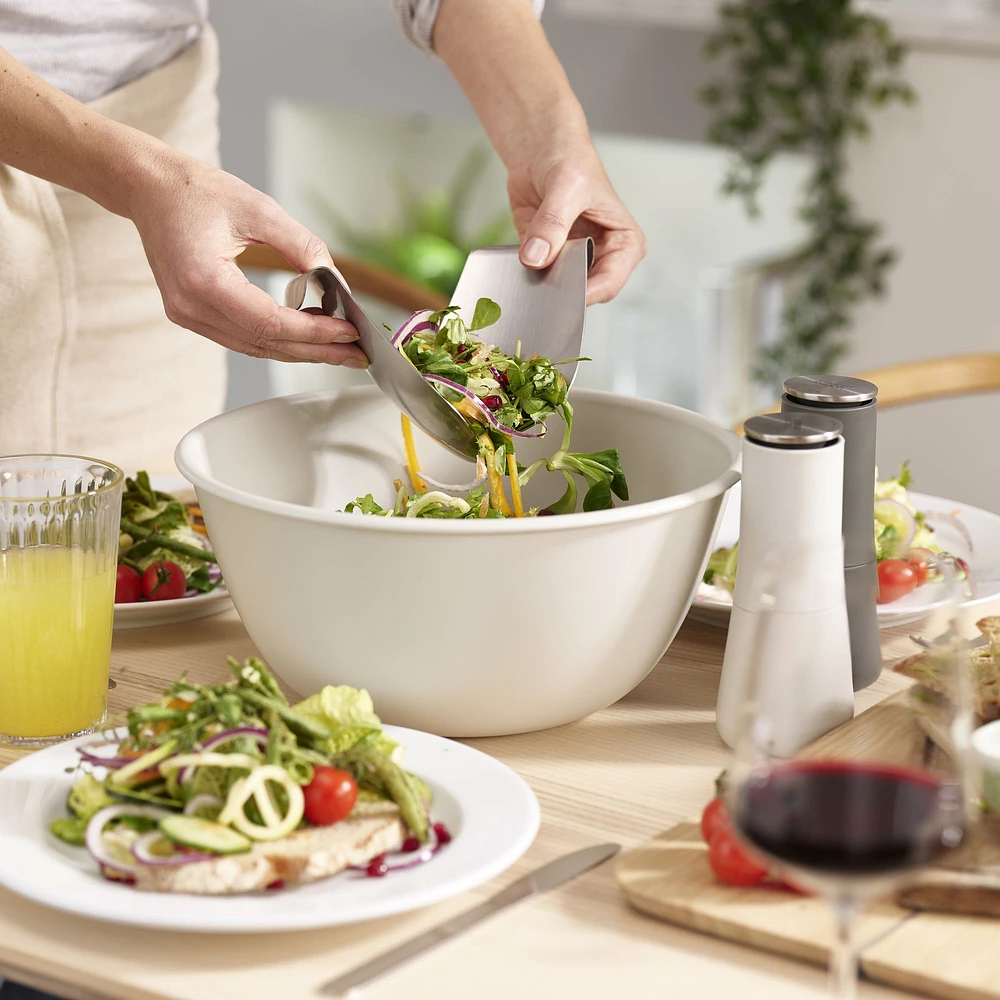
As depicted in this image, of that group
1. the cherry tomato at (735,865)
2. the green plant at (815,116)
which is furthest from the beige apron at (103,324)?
the green plant at (815,116)

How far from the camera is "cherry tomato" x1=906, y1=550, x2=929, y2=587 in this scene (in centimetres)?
133

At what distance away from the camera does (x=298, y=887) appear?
2.66 feet

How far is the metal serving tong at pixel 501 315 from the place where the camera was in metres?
1.12

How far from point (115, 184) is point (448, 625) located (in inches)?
21.4

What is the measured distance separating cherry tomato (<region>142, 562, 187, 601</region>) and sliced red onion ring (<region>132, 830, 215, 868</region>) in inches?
20.6

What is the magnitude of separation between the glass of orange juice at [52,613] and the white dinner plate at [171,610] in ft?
0.60

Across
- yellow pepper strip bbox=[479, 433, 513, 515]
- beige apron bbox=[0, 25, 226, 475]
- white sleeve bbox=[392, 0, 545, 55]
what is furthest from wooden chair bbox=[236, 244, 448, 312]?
yellow pepper strip bbox=[479, 433, 513, 515]

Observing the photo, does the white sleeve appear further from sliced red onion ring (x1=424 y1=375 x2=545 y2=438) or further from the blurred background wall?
the blurred background wall

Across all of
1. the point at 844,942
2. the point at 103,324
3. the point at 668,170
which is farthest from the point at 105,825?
the point at 668,170

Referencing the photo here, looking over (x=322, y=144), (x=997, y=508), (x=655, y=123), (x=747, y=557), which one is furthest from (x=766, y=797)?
(x=322, y=144)

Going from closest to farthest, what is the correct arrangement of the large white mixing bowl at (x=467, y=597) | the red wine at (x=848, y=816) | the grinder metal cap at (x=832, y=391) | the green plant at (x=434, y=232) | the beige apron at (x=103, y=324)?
the red wine at (x=848, y=816)
the large white mixing bowl at (x=467, y=597)
the grinder metal cap at (x=832, y=391)
the beige apron at (x=103, y=324)
the green plant at (x=434, y=232)

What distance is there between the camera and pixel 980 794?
87 cm

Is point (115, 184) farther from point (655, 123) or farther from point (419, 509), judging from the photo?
point (655, 123)

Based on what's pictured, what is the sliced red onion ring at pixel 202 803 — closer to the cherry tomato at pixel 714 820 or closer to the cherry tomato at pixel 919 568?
the cherry tomato at pixel 714 820
